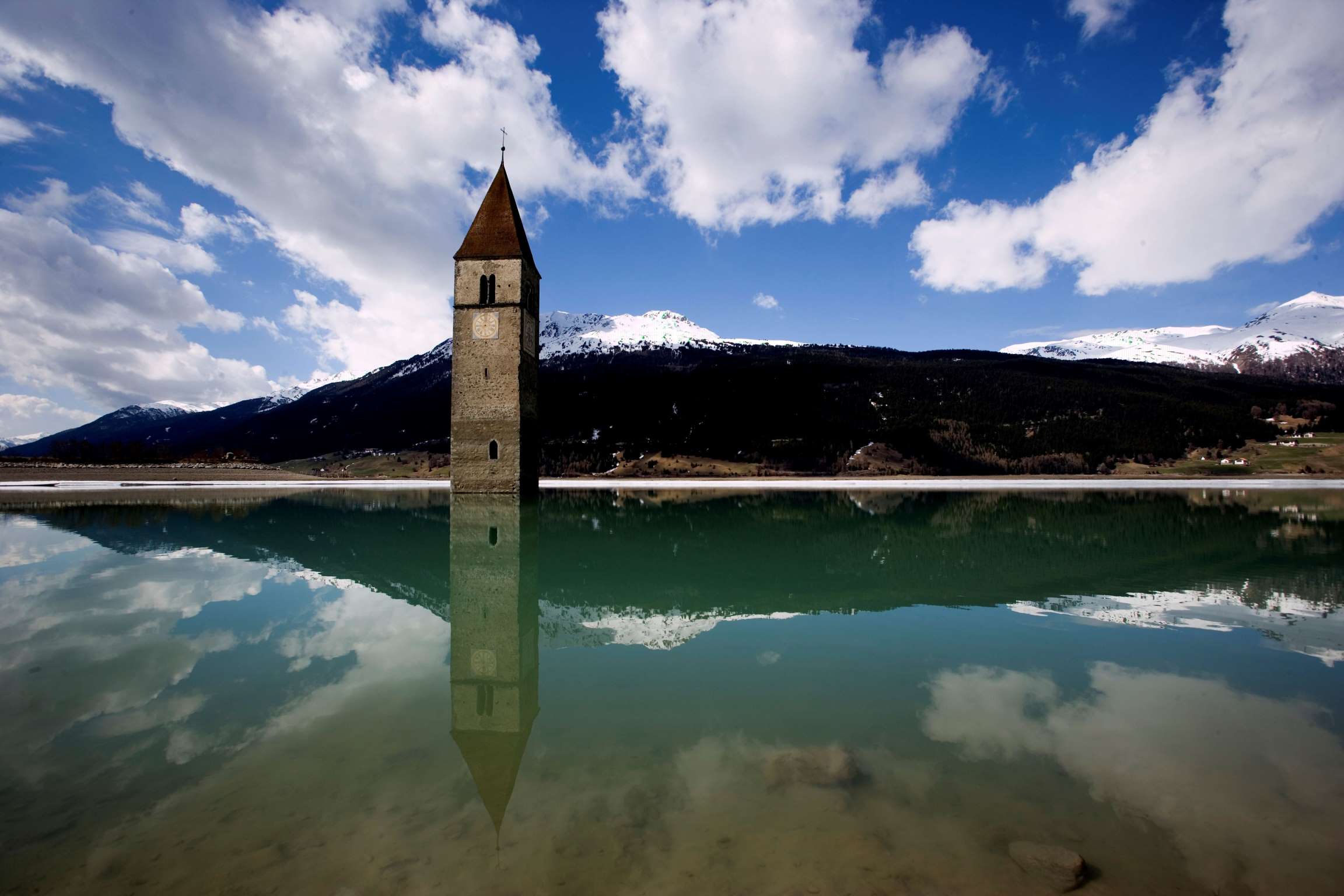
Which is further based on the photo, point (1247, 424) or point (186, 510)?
point (1247, 424)

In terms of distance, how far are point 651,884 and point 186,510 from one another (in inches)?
1404

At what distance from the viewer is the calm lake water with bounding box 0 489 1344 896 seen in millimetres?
3781

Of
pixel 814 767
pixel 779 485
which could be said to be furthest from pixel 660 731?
pixel 779 485

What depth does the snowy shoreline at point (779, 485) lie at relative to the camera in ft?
174

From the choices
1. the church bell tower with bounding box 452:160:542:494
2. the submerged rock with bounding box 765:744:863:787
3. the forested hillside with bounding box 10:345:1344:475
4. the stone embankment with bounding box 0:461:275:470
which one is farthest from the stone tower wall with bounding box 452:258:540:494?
the forested hillside with bounding box 10:345:1344:475

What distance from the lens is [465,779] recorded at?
4773mm

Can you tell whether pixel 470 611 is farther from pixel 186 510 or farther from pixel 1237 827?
pixel 186 510

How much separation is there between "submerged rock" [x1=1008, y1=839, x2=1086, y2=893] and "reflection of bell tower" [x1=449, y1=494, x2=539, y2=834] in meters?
3.37


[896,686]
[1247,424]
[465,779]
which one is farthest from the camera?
[1247,424]

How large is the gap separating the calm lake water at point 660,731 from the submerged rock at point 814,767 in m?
0.03

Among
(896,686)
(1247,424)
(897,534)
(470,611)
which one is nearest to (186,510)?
(470,611)

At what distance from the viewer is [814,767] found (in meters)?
4.96

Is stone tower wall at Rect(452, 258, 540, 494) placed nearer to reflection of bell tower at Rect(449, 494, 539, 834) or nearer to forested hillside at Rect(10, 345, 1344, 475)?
reflection of bell tower at Rect(449, 494, 539, 834)

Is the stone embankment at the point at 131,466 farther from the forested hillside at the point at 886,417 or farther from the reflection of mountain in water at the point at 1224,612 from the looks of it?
the reflection of mountain in water at the point at 1224,612
